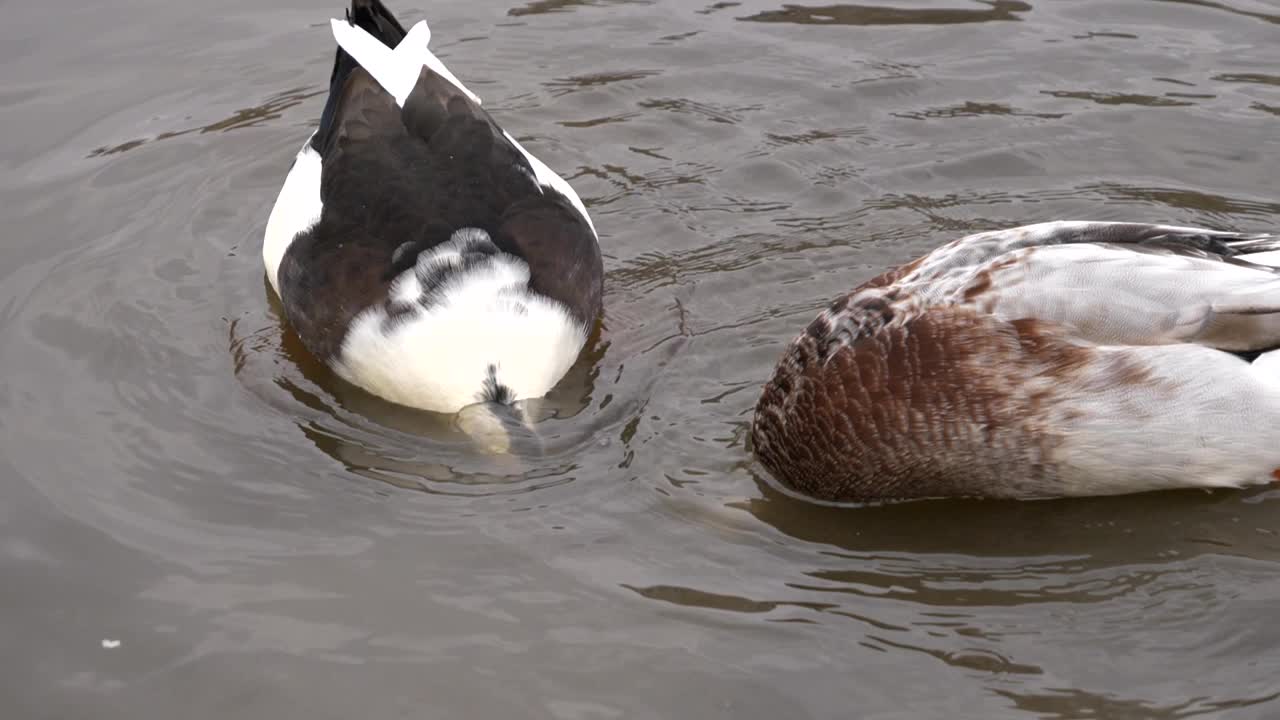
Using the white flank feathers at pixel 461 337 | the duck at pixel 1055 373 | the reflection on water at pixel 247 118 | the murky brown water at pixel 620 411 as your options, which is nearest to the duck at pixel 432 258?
the white flank feathers at pixel 461 337

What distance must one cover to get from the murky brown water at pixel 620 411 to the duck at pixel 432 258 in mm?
212

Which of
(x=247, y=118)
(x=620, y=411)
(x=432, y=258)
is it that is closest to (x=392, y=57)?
(x=432, y=258)

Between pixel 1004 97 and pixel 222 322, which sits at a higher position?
pixel 1004 97

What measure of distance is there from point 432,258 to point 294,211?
1.01 meters

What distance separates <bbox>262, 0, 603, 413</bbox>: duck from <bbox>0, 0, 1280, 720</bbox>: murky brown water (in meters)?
0.21

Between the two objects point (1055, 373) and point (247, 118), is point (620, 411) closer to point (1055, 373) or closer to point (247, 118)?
point (1055, 373)

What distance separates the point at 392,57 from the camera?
22.1 ft

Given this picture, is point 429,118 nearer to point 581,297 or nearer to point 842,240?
point 581,297

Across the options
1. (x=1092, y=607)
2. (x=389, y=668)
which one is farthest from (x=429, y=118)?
(x=1092, y=607)

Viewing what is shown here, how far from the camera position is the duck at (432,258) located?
571 centimetres

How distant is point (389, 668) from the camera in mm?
4512

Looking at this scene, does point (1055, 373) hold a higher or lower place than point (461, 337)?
higher

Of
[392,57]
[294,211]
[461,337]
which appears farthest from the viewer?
[392,57]

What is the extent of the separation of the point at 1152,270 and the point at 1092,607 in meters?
1.08
